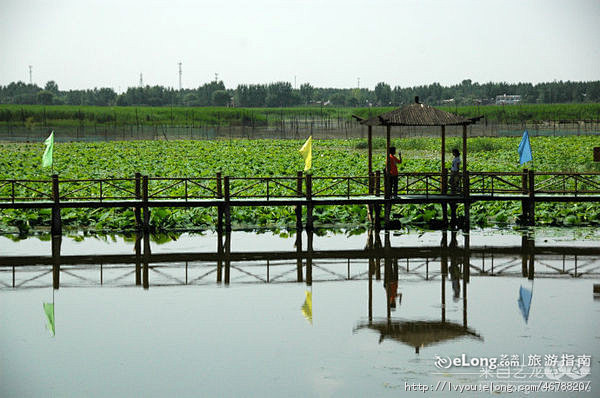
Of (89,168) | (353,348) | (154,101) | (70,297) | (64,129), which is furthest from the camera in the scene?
(154,101)

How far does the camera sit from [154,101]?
156 metres

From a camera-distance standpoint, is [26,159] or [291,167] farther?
[26,159]

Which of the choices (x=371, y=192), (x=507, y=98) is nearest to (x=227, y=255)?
(x=371, y=192)

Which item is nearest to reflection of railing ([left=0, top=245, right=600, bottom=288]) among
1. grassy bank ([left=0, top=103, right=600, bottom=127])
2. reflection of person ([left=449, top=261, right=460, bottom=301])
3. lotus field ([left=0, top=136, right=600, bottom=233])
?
reflection of person ([left=449, top=261, right=460, bottom=301])

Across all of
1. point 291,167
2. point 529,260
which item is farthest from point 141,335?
point 291,167

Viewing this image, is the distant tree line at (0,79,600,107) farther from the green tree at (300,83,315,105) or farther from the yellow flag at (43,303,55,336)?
the yellow flag at (43,303,55,336)

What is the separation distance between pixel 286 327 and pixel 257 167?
93.3 ft

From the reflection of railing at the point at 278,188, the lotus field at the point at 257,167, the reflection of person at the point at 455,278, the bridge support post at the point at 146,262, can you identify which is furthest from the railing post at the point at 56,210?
the reflection of person at the point at 455,278

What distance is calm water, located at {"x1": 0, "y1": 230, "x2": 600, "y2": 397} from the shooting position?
419 inches

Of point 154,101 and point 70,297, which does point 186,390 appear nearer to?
point 70,297

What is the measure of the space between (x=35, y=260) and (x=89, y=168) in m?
23.5

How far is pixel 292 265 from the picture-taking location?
18.7 meters

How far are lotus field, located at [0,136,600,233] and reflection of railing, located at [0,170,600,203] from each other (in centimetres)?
52

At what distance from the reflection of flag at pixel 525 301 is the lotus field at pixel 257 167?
30.6 feet
